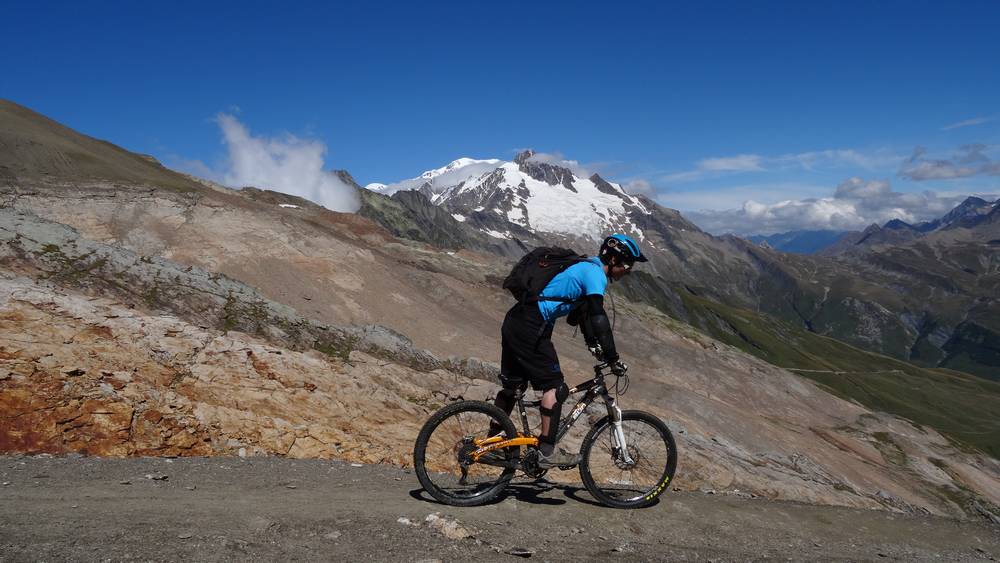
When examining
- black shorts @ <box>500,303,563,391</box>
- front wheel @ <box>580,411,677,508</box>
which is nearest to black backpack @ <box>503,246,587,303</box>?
black shorts @ <box>500,303,563,391</box>

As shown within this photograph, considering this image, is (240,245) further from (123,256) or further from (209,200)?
(123,256)

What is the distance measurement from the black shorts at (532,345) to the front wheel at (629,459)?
1.54 meters

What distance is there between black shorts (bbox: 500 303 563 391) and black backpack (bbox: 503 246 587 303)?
22 cm

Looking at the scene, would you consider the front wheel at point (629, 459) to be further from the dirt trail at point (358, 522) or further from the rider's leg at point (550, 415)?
the rider's leg at point (550, 415)

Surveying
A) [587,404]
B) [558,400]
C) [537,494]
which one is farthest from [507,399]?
[537,494]

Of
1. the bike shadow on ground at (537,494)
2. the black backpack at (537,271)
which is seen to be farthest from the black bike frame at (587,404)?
the black backpack at (537,271)

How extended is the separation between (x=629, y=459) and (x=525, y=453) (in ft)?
6.49

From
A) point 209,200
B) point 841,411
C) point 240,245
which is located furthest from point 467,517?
point 841,411

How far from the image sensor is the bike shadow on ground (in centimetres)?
973

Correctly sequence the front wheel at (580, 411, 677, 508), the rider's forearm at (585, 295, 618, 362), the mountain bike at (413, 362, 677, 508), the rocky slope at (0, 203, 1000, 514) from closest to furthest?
the rider's forearm at (585, 295, 618, 362)
the mountain bike at (413, 362, 677, 508)
the front wheel at (580, 411, 677, 508)
the rocky slope at (0, 203, 1000, 514)

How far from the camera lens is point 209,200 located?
35594mm

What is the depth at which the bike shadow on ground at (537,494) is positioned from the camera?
9.73 meters

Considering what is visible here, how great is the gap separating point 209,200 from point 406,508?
32632mm

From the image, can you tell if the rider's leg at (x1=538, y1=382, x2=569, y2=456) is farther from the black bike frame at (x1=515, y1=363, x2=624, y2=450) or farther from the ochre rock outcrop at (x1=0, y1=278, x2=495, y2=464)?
the ochre rock outcrop at (x1=0, y1=278, x2=495, y2=464)
